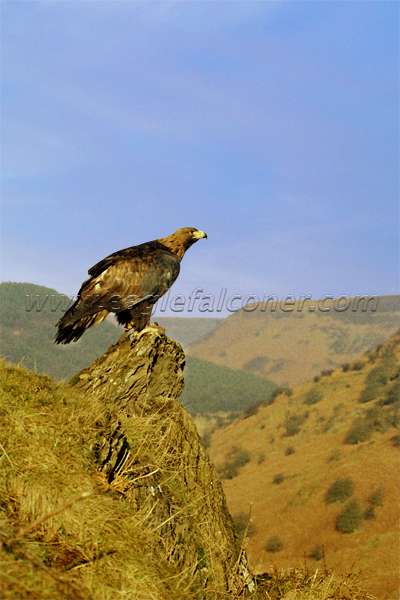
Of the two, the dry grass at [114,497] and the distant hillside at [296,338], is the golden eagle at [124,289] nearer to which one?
the dry grass at [114,497]

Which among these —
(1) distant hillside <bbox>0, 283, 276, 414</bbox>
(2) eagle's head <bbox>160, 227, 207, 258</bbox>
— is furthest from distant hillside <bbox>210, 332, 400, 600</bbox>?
(1) distant hillside <bbox>0, 283, 276, 414</bbox>

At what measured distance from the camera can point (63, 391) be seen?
22.0ft

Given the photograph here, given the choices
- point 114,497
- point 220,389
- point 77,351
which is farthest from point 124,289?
point 220,389

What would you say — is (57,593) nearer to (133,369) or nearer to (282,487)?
(133,369)

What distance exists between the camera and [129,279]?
394 inches

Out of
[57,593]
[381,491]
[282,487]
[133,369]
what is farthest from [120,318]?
[282,487]

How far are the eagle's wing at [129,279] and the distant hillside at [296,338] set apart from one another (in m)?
109

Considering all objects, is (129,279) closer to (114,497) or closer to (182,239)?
(182,239)

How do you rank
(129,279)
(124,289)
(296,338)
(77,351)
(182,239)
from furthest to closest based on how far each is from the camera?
(296,338) < (77,351) < (182,239) < (129,279) < (124,289)

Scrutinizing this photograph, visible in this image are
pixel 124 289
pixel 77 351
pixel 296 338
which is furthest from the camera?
pixel 296 338

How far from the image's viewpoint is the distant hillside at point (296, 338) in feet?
418

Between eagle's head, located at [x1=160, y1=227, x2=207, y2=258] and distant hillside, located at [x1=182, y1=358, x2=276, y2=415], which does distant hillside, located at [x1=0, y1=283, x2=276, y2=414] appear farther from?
eagle's head, located at [x1=160, y1=227, x2=207, y2=258]

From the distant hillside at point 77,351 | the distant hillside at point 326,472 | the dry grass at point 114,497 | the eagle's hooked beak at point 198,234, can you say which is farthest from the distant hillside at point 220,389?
the dry grass at point 114,497

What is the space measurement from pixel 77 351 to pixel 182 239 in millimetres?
88295
